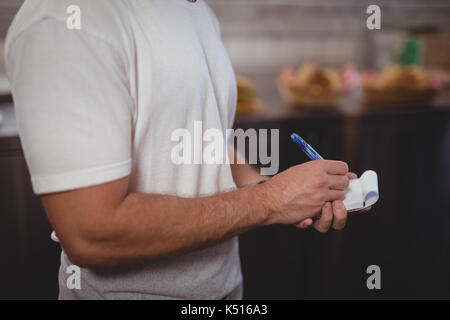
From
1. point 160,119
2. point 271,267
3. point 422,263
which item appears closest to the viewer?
point 160,119

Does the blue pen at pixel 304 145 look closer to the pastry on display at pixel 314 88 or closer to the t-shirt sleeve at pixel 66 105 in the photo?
the t-shirt sleeve at pixel 66 105

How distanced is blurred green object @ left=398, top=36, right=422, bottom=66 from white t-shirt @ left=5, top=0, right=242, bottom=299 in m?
2.53

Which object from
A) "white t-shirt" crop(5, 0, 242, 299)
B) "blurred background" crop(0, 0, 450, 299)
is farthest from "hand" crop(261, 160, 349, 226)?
"blurred background" crop(0, 0, 450, 299)

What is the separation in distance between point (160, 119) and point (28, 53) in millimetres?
236

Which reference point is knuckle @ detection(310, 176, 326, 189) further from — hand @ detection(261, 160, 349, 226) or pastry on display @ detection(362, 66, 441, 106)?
pastry on display @ detection(362, 66, 441, 106)

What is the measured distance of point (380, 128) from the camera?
2.40 m

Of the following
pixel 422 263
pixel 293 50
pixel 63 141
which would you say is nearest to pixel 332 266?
pixel 422 263

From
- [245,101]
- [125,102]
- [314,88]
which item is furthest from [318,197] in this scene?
[314,88]

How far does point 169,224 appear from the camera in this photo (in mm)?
840

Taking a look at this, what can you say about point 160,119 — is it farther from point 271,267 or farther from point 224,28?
point 224,28

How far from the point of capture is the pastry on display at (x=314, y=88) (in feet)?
7.70

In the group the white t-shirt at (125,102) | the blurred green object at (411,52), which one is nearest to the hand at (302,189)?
the white t-shirt at (125,102)

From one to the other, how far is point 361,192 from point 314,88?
55.9 inches

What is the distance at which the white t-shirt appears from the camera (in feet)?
2.37
